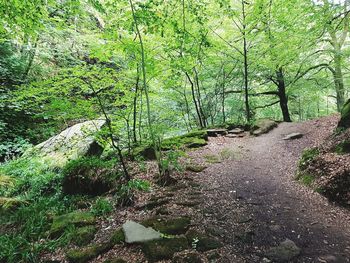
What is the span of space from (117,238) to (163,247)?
895 mm

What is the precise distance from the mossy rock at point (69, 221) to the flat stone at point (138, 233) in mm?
1214

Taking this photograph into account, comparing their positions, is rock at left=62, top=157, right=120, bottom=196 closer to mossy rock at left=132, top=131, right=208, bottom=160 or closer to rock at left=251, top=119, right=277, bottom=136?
mossy rock at left=132, top=131, right=208, bottom=160

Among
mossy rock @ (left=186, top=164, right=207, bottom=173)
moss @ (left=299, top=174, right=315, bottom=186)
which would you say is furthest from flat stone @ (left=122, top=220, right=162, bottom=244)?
moss @ (left=299, top=174, right=315, bottom=186)

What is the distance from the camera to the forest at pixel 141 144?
4.04m

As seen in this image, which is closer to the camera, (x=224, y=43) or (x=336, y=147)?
(x=336, y=147)

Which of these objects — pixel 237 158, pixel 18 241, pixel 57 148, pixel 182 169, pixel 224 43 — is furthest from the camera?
pixel 224 43

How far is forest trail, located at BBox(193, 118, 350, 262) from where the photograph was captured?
3199 mm

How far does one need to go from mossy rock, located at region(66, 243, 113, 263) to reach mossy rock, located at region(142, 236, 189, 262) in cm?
75

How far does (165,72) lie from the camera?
9.55 meters

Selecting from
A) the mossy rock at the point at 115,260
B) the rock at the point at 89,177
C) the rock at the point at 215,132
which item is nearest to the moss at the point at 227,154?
the rock at the point at 215,132

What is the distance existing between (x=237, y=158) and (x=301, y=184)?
2.64m

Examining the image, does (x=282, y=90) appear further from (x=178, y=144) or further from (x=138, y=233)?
(x=138, y=233)

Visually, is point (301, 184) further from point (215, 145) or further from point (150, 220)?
point (215, 145)

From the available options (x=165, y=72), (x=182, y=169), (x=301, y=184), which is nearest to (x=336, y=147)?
(x=301, y=184)
